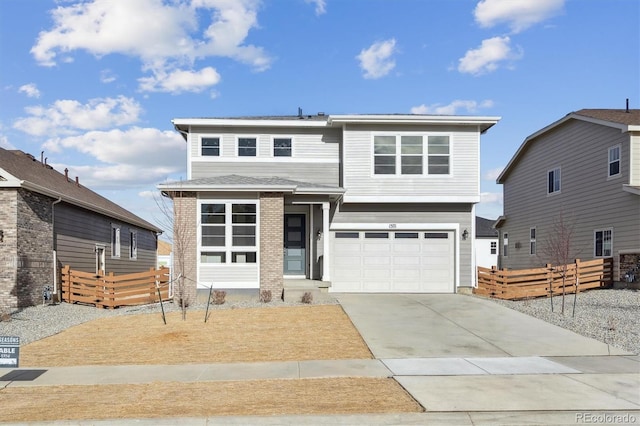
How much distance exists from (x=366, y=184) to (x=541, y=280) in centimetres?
757

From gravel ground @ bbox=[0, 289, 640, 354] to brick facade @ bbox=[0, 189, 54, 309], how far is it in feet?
2.01

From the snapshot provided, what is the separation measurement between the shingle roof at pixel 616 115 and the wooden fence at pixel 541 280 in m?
5.48

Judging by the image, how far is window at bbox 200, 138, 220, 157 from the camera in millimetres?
20766

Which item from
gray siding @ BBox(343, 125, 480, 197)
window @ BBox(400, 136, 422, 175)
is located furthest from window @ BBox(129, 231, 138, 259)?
window @ BBox(400, 136, 422, 175)

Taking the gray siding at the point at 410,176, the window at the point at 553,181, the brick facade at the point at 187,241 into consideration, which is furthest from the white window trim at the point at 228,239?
the window at the point at 553,181

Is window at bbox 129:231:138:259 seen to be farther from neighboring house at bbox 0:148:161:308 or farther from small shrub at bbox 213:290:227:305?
small shrub at bbox 213:290:227:305

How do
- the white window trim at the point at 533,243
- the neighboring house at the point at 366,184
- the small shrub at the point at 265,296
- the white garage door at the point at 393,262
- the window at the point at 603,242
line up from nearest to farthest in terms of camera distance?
the small shrub at the point at 265,296
the neighboring house at the point at 366,184
the white garage door at the point at 393,262
the window at the point at 603,242
the white window trim at the point at 533,243

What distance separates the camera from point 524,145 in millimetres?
29984

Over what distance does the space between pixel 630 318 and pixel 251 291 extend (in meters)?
10.8

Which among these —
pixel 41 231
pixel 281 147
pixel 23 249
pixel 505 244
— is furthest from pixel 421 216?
pixel 505 244

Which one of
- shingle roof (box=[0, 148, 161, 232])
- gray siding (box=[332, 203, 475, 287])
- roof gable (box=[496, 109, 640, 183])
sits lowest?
gray siding (box=[332, 203, 475, 287])

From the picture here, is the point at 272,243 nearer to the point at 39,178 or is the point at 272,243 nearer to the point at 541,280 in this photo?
the point at 39,178

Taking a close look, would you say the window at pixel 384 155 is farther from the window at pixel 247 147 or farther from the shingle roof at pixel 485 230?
the shingle roof at pixel 485 230

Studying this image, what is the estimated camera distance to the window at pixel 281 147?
68.6ft
